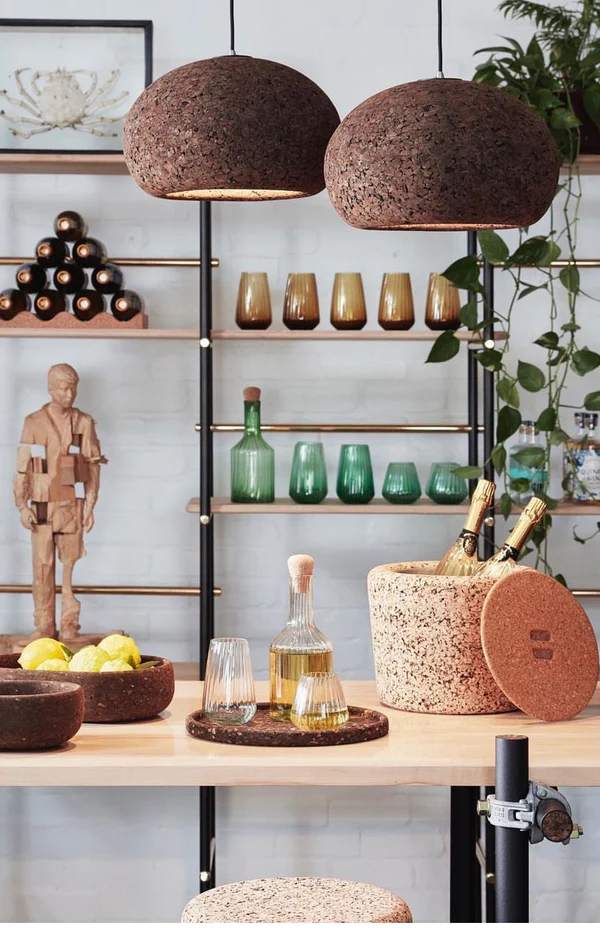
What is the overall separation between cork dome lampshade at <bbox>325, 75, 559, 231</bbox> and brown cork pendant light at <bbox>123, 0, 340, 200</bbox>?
12 centimetres

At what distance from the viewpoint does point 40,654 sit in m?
2.11

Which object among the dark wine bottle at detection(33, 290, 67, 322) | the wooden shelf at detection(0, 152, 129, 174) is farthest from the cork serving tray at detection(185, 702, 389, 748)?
the wooden shelf at detection(0, 152, 129, 174)

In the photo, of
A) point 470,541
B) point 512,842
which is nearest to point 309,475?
point 470,541

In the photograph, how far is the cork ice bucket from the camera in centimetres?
205

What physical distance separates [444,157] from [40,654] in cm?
112

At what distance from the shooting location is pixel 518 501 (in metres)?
3.30

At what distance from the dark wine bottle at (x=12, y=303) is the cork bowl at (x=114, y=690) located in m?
1.45

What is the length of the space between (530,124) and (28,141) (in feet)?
6.99

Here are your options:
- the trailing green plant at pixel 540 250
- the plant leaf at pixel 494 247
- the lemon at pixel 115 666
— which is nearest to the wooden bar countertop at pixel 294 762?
the lemon at pixel 115 666

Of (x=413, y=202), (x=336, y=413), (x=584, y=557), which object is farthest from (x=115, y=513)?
(x=413, y=202)

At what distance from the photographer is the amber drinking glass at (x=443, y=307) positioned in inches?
128

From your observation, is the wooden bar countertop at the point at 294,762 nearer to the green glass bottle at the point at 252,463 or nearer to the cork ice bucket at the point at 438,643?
the cork ice bucket at the point at 438,643

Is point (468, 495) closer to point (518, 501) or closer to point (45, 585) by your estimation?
point (518, 501)

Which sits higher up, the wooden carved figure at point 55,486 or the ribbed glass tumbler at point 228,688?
the wooden carved figure at point 55,486
